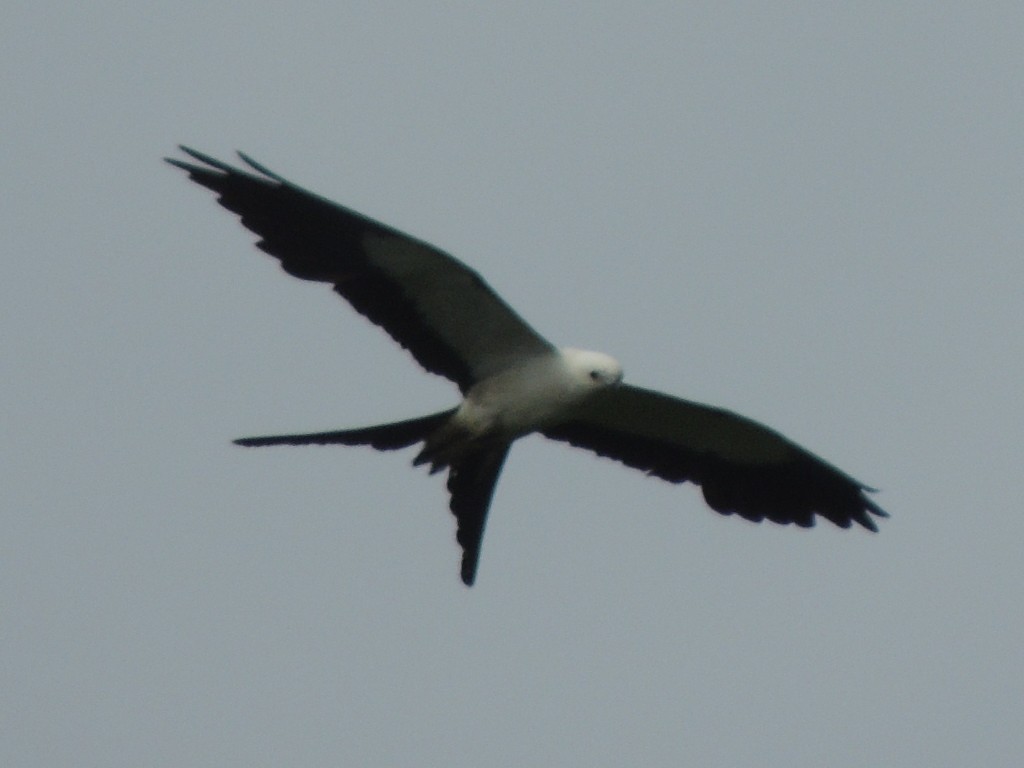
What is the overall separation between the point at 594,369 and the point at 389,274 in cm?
115

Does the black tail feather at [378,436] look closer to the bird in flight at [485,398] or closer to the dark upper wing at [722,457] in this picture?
the bird in flight at [485,398]

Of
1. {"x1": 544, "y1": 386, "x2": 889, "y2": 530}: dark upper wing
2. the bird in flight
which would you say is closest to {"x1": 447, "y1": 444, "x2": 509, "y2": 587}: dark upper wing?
the bird in flight

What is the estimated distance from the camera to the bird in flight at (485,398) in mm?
9758

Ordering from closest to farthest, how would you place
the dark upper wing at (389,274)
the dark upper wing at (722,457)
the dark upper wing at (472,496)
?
the dark upper wing at (389,274)
the dark upper wing at (472,496)
the dark upper wing at (722,457)

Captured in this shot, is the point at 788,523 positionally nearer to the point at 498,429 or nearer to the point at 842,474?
the point at 842,474

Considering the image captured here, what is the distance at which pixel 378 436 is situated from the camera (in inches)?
397

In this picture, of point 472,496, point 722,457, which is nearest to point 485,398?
point 472,496

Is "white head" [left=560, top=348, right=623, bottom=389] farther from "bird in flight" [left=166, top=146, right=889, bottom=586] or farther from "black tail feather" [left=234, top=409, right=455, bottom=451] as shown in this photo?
"black tail feather" [left=234, top=409, right=455, bottom=451]

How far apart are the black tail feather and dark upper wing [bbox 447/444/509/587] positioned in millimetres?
299

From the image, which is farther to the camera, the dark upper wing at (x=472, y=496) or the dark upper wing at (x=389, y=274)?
the dark upper wing at (x=472, y=496)

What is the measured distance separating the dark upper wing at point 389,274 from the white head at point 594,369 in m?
0.20

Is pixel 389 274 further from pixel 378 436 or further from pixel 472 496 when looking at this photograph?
pixel 472 496

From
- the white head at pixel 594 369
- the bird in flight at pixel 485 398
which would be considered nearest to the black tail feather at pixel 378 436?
the bird in flight at pixel 485 398

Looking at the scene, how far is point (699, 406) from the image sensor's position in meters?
10.6
